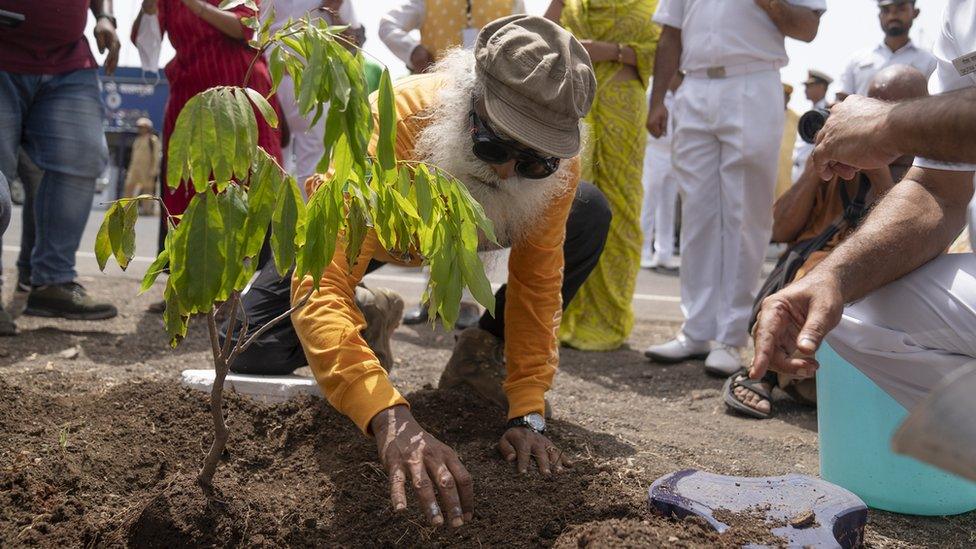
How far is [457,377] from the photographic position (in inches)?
120

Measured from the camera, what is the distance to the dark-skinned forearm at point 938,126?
1.71 m

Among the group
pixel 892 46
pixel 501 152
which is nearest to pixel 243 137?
pixel 501 152

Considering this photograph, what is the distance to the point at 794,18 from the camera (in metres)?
3.83

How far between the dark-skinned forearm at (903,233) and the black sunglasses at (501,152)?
0.72 m

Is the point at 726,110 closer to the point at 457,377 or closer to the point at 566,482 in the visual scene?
the point at 457,377

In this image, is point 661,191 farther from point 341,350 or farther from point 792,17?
point 341,350

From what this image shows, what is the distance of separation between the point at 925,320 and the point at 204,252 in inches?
61.8

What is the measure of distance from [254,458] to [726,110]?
101 inches

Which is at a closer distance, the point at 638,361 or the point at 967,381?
the point at 967,381

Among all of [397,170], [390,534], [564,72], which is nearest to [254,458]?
[390,534]

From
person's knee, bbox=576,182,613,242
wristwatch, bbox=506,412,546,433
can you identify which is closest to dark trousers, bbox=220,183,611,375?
person's knee, bbox=576,182,613,242

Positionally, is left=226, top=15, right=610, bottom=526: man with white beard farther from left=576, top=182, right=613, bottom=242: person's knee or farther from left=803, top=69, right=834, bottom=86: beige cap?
left=803, top=69, right=834, bottom=86: beige cap

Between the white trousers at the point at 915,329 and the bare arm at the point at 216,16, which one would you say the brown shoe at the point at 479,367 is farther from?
the bare arm at the point at 216,16

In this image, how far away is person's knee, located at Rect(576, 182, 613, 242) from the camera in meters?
3.14
